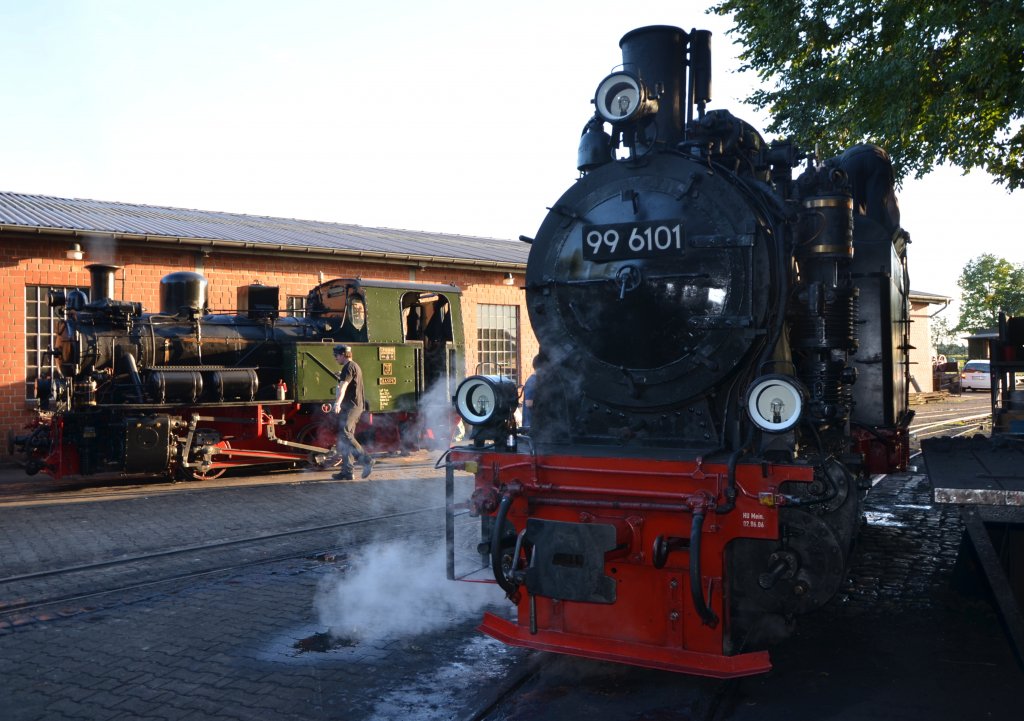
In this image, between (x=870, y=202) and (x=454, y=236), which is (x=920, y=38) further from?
(x=454, y=236)

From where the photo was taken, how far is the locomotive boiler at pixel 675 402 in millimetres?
3791

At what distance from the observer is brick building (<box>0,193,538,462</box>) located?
12633mm

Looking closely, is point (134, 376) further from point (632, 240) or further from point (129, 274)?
point (632, 240)

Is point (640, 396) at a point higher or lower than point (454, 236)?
lower

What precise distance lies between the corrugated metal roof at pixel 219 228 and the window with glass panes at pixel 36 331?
117cm

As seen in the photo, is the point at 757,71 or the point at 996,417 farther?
the point at 757,71

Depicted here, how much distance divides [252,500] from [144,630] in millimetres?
4732

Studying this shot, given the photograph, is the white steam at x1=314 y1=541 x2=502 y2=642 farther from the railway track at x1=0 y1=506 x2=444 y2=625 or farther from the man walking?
the man walking

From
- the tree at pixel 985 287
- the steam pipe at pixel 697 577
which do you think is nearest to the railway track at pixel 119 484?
the steam pipe at pixel 697 577

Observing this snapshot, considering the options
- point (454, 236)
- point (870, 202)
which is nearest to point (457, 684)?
point (870, 202)

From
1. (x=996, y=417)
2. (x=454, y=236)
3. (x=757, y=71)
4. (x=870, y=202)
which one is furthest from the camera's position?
(x=454, y=236)

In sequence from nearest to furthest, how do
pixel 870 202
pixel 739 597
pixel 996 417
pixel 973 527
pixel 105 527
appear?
pixel 973 527 < pixel 739 597 < pixel 870 202 < pixel 105 527 < pixel 996 417

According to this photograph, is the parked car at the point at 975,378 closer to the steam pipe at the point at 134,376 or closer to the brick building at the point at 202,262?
the brick building at the point at 202,262

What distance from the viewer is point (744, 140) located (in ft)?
15.8
